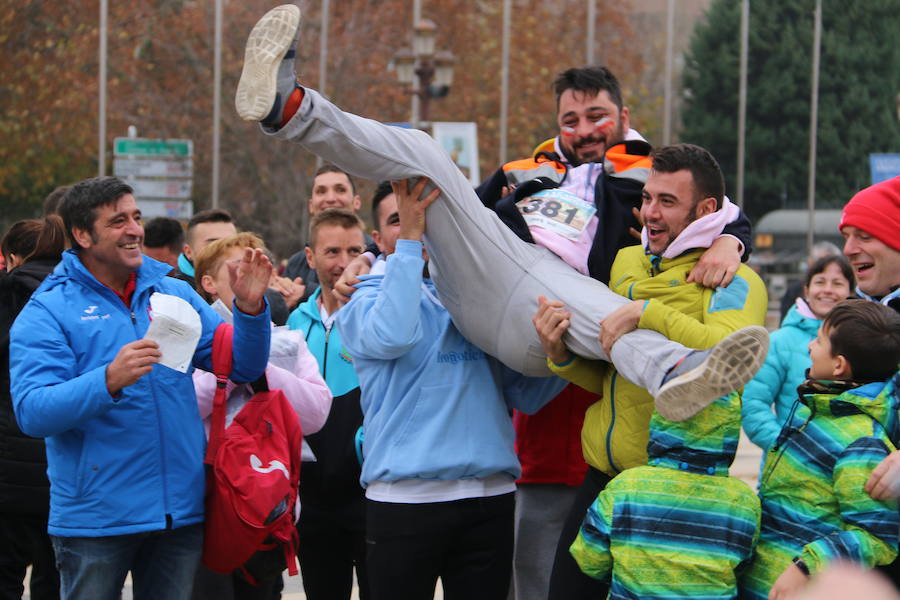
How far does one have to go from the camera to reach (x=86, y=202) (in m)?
4.07

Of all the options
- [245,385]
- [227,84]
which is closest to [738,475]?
[245,385]

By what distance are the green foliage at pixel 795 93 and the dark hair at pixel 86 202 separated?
31.0 meters

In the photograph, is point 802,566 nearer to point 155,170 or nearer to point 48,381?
point 48,381

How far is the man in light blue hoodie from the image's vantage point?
382cm

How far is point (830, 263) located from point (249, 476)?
3.94 metres

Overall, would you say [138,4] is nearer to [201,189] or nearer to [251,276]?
[201,189]

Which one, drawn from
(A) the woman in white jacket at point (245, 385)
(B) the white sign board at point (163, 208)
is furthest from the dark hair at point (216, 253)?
(B) the white sign board at point (163, 208)

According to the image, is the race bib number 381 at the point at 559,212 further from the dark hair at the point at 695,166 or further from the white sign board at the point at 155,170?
the white sign board at the point at 155,170

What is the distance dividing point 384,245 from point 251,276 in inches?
23.4

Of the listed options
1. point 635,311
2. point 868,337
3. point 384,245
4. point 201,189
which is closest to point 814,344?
point 868,337

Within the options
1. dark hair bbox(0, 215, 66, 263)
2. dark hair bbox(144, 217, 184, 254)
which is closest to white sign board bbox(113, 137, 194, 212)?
dark hair bbox(144, 217, 184, 254)

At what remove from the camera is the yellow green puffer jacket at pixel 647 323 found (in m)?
3.54

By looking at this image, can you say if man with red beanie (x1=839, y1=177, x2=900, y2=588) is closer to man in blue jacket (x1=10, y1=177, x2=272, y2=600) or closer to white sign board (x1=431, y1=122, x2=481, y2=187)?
man in blue jacket (x1=10, y1=177, x2=272, y2=600)

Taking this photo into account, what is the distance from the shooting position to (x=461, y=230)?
3.84 metres
